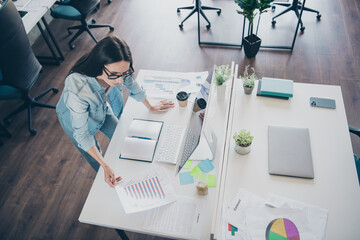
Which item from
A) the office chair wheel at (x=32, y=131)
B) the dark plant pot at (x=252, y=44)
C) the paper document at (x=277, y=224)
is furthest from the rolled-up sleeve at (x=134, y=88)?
the dark plant pot at (x=252, y=44)

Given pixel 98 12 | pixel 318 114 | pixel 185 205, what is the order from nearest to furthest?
pixel 185 205 → pixel 318 114 → pixel 98 12

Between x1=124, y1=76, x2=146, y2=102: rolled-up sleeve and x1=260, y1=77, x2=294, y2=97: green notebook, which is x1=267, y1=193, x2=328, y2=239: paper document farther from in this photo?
x1=124, y1=76, x2=146, y2=102: rolled-up sleeve

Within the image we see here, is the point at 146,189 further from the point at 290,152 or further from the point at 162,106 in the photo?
the point at 290,152

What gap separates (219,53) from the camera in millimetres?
3592

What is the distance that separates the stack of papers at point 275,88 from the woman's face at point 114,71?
40.2 inches

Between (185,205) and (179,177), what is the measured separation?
0.18 metres

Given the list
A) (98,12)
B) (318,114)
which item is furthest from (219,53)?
(98,12)

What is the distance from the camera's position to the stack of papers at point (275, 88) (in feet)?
6.40

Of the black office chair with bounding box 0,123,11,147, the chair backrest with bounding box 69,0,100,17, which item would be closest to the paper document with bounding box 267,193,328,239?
the black office chair with bounding box 0,123,11,147

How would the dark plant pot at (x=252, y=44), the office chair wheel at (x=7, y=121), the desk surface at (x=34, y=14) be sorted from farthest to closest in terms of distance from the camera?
the dark plant pot at (x=252, y=44) < the office chair wheel at (x=7, y=121) < the desk surface at (x=34, y=14)

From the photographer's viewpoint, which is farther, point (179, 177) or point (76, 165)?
point (76, 165)

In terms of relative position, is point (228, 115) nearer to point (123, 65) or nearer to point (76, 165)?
point (123, 65)

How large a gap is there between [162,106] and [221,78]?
486mm

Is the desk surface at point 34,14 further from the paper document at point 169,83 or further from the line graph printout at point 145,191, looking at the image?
the line graph printout at point 145,191
